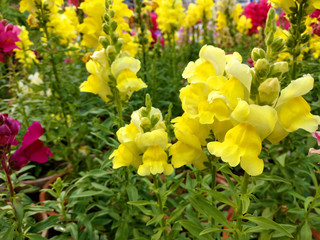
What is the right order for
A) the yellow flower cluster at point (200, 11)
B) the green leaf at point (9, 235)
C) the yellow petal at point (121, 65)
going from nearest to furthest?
the green leaf at point (9, 235)
the yellow petal at point (121, 65)
the yellow flower cluster at point (200, 11)

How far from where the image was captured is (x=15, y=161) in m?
1.10

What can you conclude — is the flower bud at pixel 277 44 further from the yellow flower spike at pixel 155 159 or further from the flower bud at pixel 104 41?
the flower bud at pixel 104 41

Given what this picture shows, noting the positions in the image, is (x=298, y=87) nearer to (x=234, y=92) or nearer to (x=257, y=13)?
(x=234, y=92)

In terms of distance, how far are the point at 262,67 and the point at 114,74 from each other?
633mm

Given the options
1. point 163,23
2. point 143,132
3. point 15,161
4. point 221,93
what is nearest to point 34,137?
point 15,161

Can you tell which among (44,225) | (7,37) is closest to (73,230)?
(44,225)

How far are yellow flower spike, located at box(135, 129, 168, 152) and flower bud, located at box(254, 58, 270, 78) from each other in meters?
0.32

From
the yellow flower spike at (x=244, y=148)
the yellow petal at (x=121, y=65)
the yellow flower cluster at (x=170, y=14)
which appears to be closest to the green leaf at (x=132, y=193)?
the yellow petal at (x=121, y=65)

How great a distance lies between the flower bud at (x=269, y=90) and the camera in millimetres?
632

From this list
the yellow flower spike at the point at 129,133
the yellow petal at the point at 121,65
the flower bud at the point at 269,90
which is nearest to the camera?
the flower bud at the point at 269,90

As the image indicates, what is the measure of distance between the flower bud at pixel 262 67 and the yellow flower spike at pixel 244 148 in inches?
4.9

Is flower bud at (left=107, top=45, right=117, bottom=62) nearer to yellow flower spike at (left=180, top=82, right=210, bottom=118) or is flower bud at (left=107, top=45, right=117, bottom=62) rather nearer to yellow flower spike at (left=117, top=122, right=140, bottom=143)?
yellow flower spike at (left=117, top=122, right=140, bottom=143)

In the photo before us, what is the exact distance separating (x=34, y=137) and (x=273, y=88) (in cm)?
90

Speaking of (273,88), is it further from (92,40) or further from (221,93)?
(92,40)
